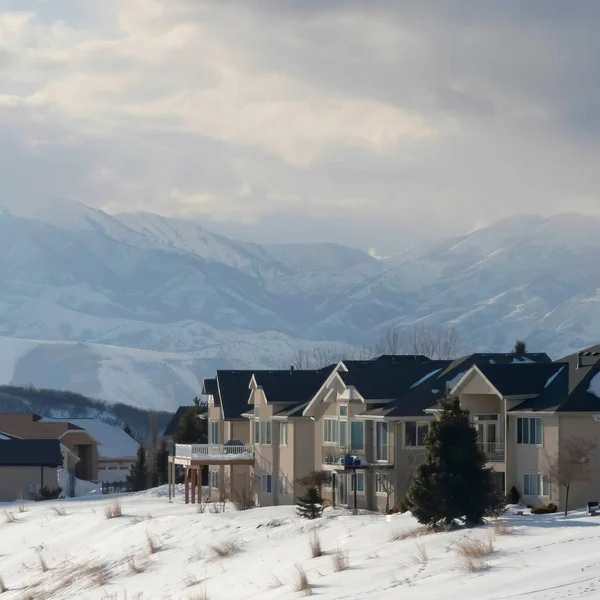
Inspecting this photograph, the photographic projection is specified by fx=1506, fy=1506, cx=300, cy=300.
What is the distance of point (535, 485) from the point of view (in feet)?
182

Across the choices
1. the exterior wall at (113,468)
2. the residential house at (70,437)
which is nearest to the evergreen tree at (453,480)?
the residential house at (70,437)

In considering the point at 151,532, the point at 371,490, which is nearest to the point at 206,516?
the point at 151,532

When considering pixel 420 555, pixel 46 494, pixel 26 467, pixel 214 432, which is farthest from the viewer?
pixel 26 467

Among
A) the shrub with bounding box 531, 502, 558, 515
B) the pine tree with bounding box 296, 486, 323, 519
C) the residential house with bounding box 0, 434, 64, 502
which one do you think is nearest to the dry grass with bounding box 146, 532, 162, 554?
the pine tree with bounding box 296, 486, 323, 519

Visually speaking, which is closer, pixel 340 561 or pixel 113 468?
pixel 340 561

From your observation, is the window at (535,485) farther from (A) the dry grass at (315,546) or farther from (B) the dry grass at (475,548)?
(B) the dry grass at (475,548)

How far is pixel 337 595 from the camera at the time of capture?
124ft

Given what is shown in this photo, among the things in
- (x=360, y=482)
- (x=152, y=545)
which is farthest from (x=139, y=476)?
(x=152, y=545)

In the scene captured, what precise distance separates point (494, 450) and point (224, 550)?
44.2 feet

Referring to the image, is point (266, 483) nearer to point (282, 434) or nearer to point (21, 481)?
point (282, 434)

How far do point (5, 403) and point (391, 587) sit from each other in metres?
166

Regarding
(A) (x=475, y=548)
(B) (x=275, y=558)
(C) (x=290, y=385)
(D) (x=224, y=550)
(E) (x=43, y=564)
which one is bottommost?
(E) (x=43, y=564)

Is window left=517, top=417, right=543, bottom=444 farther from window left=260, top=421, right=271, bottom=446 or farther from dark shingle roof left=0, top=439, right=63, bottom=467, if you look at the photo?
dark shingle roof left=0, top=439, right=63, bottom=467

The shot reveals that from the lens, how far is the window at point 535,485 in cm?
5484
